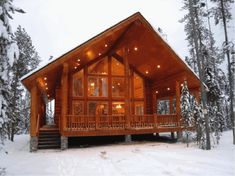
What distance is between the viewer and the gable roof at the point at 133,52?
49.8ft

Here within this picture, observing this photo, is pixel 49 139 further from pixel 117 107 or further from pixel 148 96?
pixel 148 96

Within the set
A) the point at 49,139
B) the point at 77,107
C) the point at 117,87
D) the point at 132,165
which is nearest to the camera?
the point at 132,165

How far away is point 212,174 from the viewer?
808 centimetres

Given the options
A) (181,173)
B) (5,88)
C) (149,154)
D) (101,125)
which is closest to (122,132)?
(101,125)

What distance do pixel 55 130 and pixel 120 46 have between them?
7.99m

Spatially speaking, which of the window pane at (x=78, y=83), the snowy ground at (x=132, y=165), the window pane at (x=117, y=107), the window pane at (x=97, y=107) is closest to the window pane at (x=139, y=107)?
the window pane at (x=117, y=107)

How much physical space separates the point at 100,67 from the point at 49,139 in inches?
279

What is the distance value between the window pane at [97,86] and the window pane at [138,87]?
290cm

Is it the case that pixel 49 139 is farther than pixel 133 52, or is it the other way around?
pixel 133 52

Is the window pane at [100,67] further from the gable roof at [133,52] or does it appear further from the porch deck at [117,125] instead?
the porch deck at [117,125]

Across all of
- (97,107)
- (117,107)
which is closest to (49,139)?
(97,107)

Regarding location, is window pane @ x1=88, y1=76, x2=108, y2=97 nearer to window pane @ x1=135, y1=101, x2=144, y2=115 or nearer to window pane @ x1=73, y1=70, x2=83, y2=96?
window pane @ x1=73, y1=70, x2=83, y2=96

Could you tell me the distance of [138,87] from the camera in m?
21.5

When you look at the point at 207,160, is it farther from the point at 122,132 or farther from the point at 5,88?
the point at 5,88
